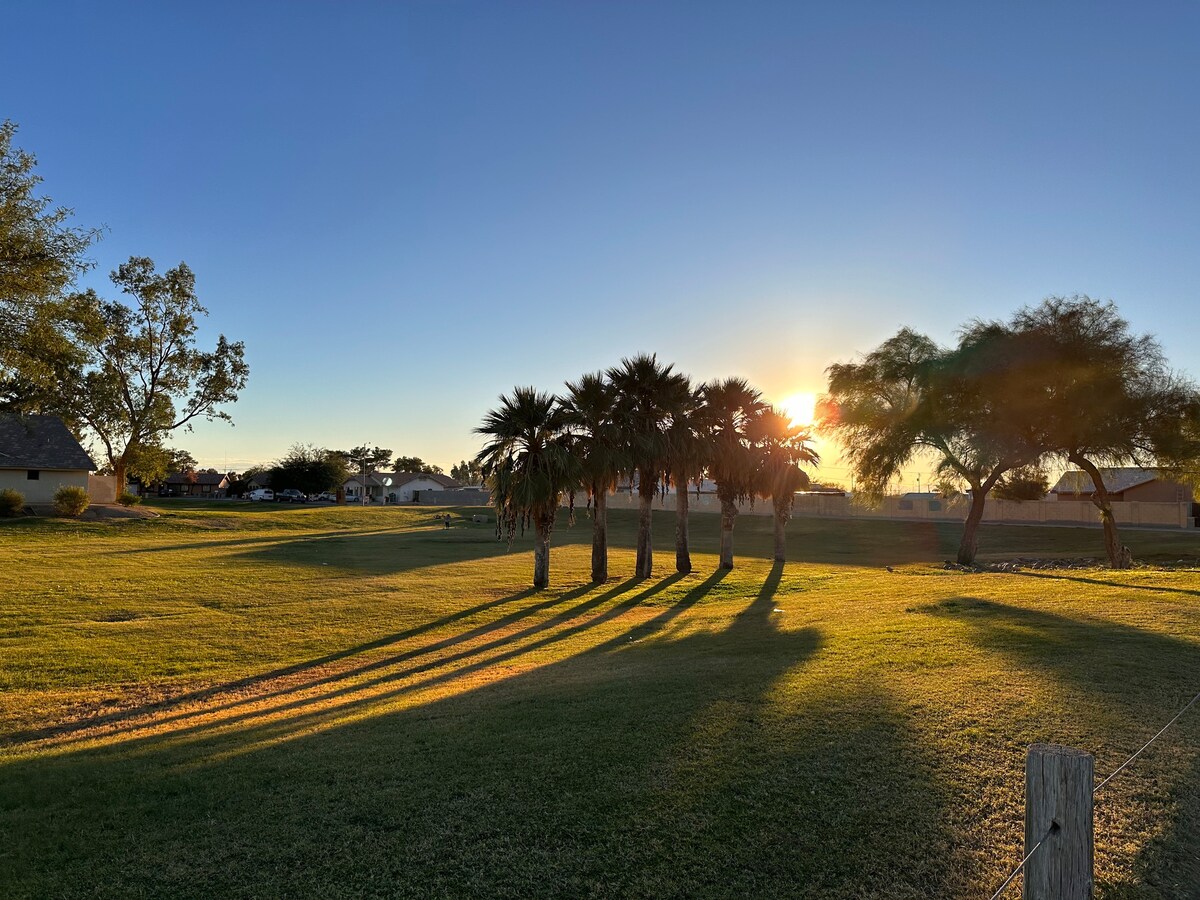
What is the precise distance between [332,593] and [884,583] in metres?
17.0

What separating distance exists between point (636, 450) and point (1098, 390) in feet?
53.1

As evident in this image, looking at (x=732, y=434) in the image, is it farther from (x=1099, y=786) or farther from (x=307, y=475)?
(x=307, y=475)

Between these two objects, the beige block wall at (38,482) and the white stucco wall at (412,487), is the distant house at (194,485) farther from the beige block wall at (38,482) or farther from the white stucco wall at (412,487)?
the beige block wall at (38,482)

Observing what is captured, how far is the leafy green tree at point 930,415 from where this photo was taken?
27.2 m

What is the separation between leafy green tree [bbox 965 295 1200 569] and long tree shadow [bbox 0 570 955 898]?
2281cm

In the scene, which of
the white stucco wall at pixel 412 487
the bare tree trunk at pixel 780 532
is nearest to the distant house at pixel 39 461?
the bare tree trunk at pixel 780 532

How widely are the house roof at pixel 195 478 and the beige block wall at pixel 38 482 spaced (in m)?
71.6

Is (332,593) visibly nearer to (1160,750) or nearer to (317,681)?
(317,681)

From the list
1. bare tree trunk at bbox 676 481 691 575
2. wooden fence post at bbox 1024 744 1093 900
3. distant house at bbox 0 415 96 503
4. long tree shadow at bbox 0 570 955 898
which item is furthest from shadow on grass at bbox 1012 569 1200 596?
distant house at bbox 0 415 96 503

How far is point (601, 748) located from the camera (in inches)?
252

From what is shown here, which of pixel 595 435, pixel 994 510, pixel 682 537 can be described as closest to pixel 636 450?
pixel 595 435

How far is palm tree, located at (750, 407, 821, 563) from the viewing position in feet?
96.6

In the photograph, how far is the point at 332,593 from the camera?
72.7 feet

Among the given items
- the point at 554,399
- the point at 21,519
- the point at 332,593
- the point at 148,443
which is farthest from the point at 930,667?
the point at 148,443
